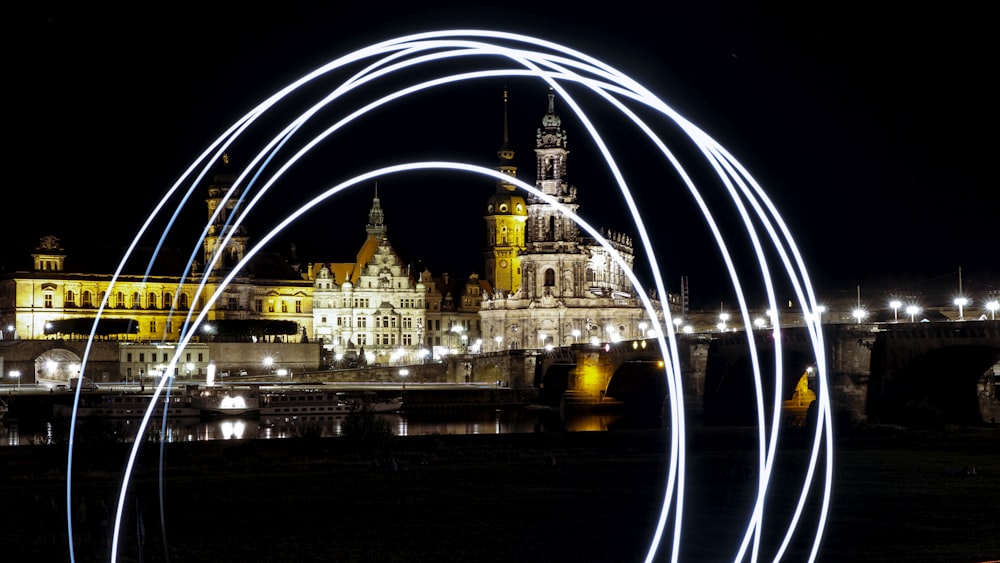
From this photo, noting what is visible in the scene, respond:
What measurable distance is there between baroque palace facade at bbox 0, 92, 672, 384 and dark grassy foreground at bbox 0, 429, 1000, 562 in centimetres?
9317

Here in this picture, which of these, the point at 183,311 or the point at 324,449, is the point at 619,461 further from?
the point at 183,311

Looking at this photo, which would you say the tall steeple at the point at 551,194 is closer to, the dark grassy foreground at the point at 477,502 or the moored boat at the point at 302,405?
the moored boat at the point at 302,405

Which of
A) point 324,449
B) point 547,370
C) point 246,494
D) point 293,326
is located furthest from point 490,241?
point 246,494

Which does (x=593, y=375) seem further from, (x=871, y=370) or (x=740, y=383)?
(x=871, y=370)

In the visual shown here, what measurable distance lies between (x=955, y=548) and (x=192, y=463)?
2699 cm

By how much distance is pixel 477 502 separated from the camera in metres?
36.8

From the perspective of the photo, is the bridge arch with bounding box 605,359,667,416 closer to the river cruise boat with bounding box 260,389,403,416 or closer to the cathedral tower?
the river cruise boat with bounding box 260,389,403,416

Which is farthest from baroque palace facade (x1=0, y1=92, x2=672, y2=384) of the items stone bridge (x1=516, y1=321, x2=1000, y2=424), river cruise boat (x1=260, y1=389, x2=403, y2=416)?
stone bridge (x1=516, y1=321, x2=1000, y2=424)

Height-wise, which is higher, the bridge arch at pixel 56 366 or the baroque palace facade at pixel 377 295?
the baroque palace facade at pixel 377 295

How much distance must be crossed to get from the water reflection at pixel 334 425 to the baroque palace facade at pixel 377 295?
48.3 metres

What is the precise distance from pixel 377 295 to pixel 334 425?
7626 cm

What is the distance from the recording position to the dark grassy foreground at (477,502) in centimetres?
2966

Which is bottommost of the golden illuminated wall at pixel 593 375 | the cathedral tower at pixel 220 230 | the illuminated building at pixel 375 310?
the golden illuminated wall at pixel 593 375

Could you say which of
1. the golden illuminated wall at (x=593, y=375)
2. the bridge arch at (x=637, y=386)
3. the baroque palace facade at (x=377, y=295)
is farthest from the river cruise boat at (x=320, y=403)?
the baroque palace facade at (x=377, y=295)
